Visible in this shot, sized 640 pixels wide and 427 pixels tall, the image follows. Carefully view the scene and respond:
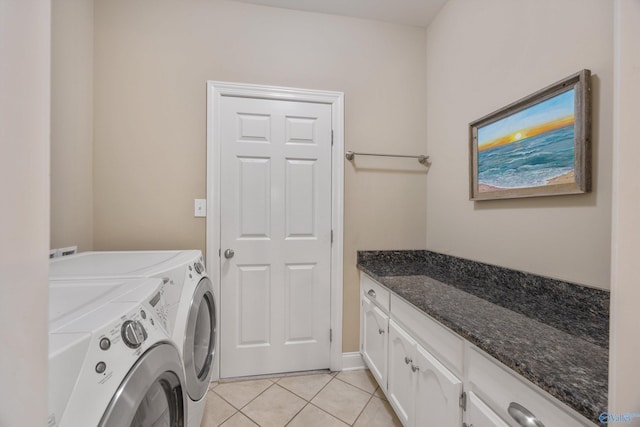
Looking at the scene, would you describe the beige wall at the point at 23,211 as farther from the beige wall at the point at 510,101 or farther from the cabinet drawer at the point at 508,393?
the beige wall at the point at 510,101

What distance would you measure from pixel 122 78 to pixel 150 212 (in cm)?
91

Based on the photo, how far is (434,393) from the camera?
1.08m

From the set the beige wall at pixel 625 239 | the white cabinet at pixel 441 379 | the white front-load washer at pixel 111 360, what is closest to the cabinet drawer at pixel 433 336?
the white cabinet at pixel 441 379

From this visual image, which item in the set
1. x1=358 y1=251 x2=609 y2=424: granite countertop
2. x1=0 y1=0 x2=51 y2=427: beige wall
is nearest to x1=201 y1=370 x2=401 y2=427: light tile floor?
x1=358 y1=251 x2=609 y2=424: granite countertop

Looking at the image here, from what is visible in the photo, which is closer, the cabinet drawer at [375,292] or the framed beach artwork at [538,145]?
the framed beach artwork at [538,145]

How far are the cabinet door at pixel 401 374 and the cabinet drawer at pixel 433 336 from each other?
7 cm

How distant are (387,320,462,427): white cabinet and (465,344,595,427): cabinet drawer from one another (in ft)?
0.38

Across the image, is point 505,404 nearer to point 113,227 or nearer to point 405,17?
point 113,227

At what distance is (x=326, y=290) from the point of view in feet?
6.66

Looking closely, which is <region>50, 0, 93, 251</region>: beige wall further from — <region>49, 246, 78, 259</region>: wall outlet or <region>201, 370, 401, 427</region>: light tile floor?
<region>201, 370, 401, 427</region>: light tile floor

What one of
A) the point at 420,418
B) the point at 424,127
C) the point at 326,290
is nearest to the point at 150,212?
the point at 326,290

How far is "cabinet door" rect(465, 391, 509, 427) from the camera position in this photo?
0.78 meters

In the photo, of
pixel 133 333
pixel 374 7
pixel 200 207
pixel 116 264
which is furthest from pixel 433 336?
pixel 374 7

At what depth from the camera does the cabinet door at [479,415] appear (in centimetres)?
78
